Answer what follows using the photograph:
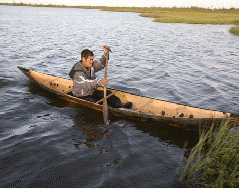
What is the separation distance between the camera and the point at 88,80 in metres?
7.91

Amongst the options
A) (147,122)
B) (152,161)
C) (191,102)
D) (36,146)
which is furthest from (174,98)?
(36,146)

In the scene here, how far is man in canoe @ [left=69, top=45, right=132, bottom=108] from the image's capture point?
786 centimetres

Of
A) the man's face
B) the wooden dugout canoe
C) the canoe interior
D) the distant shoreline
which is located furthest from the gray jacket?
the distant shoreline

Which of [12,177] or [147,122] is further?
[147,122]

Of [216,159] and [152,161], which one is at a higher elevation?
[216,159]

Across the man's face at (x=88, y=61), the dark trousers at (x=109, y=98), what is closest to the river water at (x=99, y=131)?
the dark trousers at (x=109, y=98)

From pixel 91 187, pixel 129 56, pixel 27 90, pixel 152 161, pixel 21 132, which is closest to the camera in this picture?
pixel 91 187

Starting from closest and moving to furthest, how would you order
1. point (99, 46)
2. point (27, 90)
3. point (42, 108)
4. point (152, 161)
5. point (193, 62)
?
point (152, 161) → point (42, 108) → point (27, 90) → point (193, 62) → point (99, 46)

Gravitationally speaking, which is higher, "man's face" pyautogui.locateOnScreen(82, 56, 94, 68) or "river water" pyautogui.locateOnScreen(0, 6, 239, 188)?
"man's face" pyautogui.locateOnScreen(82, 56, 94, 68)

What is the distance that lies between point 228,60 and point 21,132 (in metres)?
16.8

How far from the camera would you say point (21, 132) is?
7375 millimetres

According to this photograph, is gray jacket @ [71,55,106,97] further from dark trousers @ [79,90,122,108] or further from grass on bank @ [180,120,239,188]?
grass on bank @ [180,120,239,188]

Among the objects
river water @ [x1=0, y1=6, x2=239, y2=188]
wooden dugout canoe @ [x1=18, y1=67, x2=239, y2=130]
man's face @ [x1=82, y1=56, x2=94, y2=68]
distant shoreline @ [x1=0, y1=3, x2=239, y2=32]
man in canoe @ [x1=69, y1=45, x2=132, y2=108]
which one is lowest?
river water @ [x1=0, y1=6, x2=239, y2=188]

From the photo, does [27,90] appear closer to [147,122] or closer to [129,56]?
[147,122]
